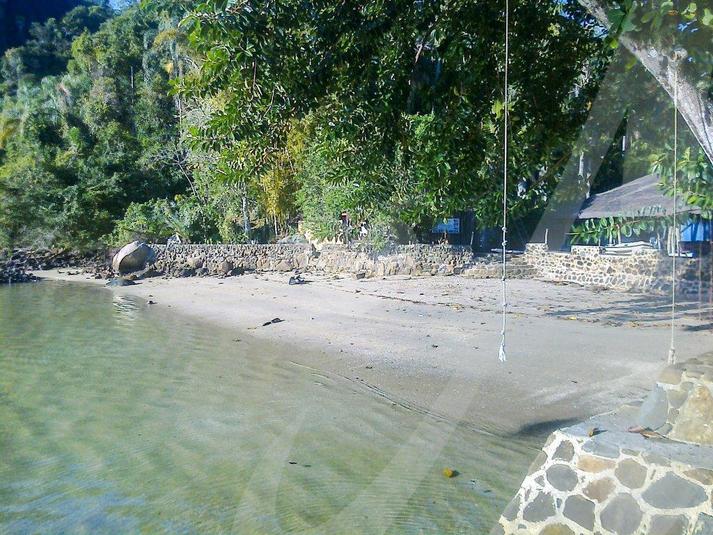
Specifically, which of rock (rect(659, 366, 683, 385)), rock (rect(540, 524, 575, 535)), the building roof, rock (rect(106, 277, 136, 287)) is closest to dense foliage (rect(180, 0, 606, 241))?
rock (rect(659, 366, 683, 385))

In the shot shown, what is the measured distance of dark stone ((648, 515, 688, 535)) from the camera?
10.7ft

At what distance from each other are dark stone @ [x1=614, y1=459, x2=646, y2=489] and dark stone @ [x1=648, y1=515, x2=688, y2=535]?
18 centimetres

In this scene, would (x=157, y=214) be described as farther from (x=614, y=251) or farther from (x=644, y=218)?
(x=644, y=218)

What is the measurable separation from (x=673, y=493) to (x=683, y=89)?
8.23 feet

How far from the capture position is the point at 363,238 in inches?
876

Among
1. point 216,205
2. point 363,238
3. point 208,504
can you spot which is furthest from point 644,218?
point 216,205

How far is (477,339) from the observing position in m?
10.5

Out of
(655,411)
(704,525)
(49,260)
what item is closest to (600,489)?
(704,525)

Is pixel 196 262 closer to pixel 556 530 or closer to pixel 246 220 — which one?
pixel 246 220

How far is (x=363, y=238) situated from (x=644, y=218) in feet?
51.7

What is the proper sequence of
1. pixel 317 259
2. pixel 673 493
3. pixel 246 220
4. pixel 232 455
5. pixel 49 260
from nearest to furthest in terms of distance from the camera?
pixel 673 493 → pixel 232 455 → pixel 317 259 → pixel 246 220 → pixel 49 260

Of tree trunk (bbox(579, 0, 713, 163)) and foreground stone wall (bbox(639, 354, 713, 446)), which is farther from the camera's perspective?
tree trunk (bbox(579, 0, 713, 163))

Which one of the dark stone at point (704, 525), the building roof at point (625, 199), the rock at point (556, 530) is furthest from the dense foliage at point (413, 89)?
the building roof at point (625, 199)

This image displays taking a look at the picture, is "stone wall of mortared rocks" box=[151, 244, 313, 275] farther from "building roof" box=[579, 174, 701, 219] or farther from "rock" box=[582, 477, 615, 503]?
"rock" box=[582, 477, 615, 503]
